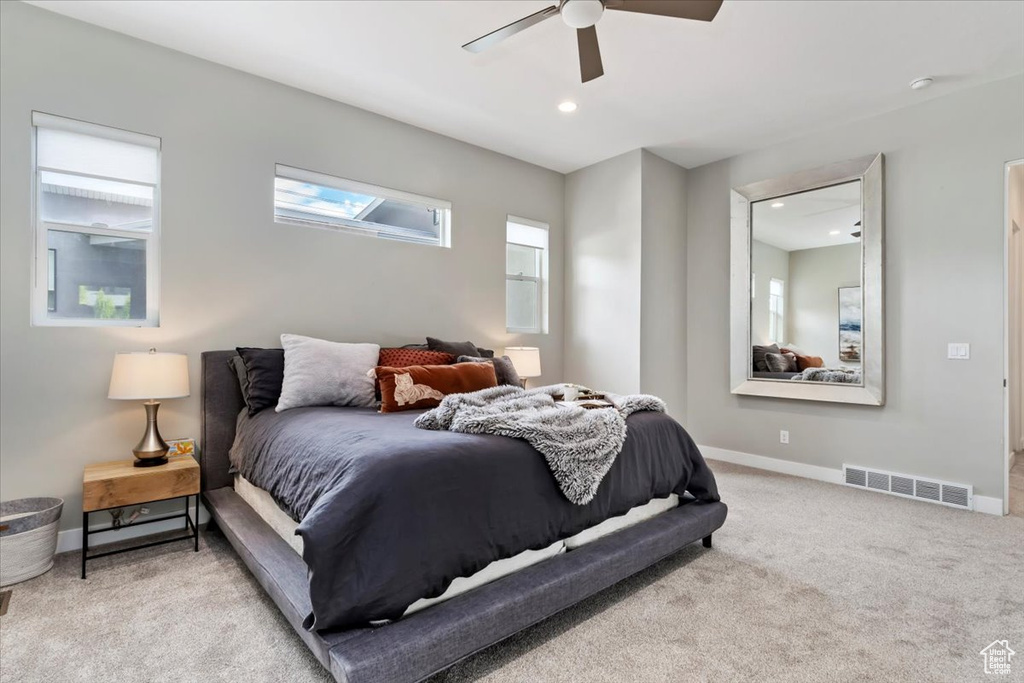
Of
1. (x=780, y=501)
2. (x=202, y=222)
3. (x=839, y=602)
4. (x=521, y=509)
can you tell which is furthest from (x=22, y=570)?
(x=780, y=501)

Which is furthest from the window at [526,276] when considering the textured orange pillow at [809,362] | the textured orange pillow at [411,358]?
the textured orange pillow at [809,362]

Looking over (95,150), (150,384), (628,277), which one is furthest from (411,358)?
(628,277)

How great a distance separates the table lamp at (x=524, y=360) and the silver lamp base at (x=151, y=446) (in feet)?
8.08

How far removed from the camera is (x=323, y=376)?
2.82m

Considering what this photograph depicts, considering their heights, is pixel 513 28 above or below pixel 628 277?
above

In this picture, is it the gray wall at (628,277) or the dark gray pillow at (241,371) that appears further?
the gray wall at (628,277)

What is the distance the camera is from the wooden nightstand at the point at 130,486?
89.3 inches

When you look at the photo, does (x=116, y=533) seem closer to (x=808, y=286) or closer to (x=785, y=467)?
(x=785, y=467)

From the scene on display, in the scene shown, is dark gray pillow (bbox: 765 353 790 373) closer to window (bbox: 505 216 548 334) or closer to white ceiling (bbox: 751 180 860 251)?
white ceiling (bbox: 751 180 860 251)

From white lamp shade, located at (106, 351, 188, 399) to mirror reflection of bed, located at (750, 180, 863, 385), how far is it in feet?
14.2

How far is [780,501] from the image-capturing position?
3.39m

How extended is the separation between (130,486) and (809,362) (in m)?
4.66

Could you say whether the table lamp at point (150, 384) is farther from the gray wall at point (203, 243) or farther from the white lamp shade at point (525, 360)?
the white lamp shade at point (525, 360)

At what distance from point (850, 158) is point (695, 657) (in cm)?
387
